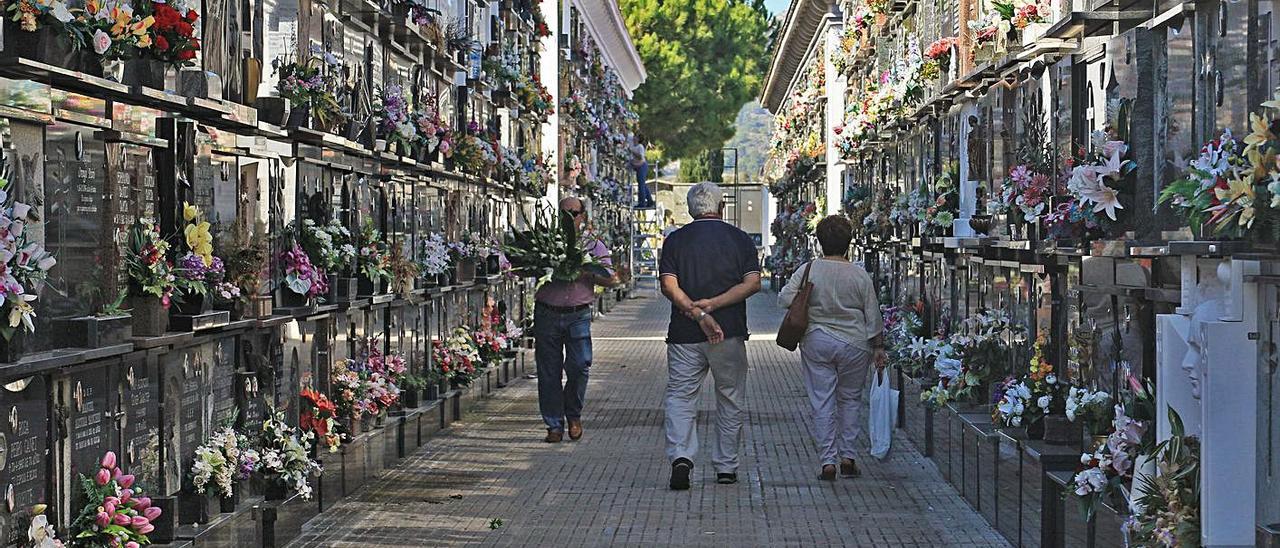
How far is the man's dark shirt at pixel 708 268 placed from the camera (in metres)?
11.9

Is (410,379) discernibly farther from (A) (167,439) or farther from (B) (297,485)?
(A) (167,439)

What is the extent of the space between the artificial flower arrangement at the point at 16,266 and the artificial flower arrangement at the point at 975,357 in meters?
6.54

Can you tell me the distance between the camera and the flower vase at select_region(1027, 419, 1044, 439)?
31.6 feet

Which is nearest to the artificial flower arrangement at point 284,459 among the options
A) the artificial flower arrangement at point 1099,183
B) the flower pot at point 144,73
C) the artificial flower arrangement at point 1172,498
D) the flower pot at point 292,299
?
the flower pot at point 292,299

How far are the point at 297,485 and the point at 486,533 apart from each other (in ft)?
3.67

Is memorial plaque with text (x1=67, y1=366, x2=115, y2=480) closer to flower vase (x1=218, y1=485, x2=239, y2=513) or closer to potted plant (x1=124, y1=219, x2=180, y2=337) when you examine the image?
potted plant (x1=124, y1=219, x2=180, y2=337)

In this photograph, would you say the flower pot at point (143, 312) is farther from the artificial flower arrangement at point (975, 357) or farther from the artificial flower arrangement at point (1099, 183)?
the artificial flower arrangement at point (975, 357)

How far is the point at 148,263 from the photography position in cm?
782

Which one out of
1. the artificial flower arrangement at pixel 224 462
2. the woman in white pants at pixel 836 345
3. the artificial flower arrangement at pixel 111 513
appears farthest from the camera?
the woman in white pants at pixel 836 345

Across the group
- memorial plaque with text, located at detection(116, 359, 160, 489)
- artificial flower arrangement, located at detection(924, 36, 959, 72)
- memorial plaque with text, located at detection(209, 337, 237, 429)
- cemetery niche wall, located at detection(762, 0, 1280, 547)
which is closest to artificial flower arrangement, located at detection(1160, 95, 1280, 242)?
cemetery niche wall, located at detection(762, 0, 1280, 547)

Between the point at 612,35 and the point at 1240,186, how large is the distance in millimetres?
48181

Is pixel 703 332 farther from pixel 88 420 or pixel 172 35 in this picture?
pixel 88 420

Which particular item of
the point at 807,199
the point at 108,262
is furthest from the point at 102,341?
the point at 807,199

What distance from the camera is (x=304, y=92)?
1083 centimetres
